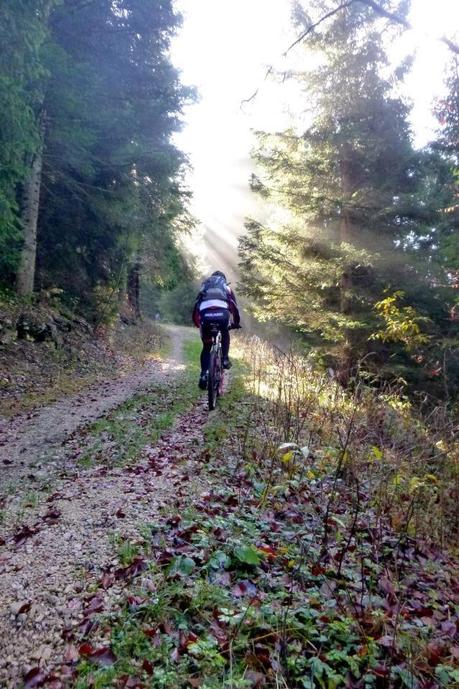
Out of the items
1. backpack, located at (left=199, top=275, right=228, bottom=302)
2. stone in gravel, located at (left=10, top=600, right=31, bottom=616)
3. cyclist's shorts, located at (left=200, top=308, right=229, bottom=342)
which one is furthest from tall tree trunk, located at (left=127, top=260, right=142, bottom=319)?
stone in gravel, located at (left=10, top=600, right=31, bottom=616)

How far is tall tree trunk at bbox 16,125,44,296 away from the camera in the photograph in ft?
36.9

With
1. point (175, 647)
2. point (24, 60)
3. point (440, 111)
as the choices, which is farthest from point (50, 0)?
point (175, 647)

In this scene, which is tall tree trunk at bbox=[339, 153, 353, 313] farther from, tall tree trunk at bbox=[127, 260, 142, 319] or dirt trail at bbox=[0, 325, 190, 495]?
tall tree trunk at bbox=[127, 260, 142, 319]

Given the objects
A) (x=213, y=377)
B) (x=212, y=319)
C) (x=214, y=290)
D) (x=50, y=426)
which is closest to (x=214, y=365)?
(x=213, y=377)

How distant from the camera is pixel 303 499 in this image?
439 cm

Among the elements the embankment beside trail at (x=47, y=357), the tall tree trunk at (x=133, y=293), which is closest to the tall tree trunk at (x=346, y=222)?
the embankment beside trail at (x=47, y=357)

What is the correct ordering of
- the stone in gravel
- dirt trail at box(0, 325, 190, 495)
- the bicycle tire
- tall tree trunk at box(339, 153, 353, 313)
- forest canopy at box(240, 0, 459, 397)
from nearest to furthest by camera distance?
the stone in gravel, dirt trail at box(0, 325, 190, 495), the bicycle tire, forest canopy at box(240, 0, 459, 397), tall tree trunk at box(339, 153, 353, 313)

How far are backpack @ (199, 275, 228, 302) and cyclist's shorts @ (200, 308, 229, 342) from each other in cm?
23

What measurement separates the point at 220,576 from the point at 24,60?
875cm

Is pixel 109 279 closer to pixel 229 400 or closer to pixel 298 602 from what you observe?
pixel 229 400

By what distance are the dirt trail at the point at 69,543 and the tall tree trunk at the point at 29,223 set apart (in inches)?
250

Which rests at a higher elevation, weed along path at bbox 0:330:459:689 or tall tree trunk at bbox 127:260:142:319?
tall tree trunk at bbox 127:260:142:319

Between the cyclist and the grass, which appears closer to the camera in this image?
the grass

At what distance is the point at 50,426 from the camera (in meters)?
6.85
